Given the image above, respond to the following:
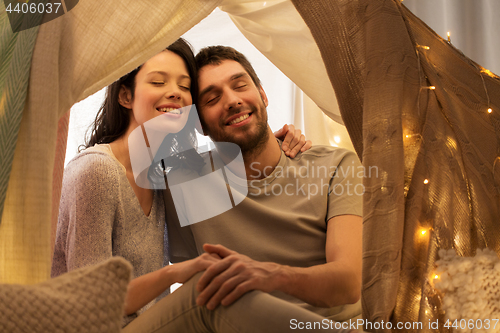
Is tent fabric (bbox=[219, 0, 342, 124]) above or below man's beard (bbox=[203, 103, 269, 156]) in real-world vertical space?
above

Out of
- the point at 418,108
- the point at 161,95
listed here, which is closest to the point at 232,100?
the point at 161,95

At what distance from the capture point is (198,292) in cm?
94

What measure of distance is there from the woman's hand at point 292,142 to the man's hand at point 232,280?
1.90ft

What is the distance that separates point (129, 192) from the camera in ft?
4.04

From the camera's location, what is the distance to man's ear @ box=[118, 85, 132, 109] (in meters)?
1.37

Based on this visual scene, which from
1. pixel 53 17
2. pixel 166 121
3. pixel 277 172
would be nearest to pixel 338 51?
pixel 277 172

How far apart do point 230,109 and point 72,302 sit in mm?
895

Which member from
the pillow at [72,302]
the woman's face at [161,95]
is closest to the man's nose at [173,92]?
the woman's face at [161,95]

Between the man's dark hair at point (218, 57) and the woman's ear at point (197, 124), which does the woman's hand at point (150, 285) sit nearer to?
the woman's ear at point (197, 124)

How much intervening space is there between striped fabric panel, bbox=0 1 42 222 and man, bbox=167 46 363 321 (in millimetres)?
496

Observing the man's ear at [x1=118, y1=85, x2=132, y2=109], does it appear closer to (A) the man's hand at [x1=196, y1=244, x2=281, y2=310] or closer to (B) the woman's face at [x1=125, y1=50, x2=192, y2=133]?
(B) the woman's face at [x1=125, y1=50, x2=192, y2=133]

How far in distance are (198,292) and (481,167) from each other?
2.59 ft

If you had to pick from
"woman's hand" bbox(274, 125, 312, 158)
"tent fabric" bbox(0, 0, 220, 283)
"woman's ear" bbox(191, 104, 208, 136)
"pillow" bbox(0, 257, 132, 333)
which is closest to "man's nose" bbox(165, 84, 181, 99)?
"woman's ear" bbox(191, 104, 208, 136)

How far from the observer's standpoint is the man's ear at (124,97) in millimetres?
1374
